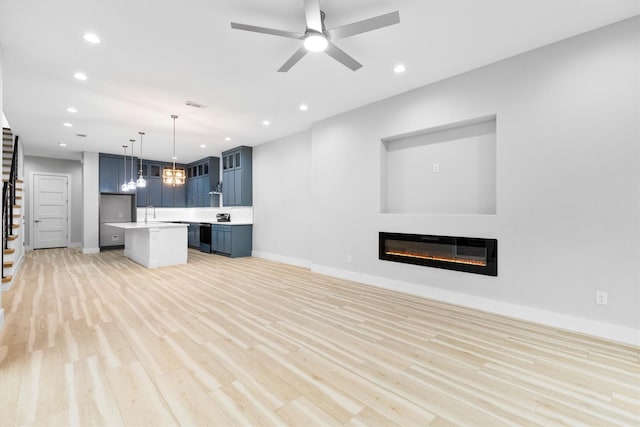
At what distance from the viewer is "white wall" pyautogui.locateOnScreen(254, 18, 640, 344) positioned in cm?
279

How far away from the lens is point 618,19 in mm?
2797

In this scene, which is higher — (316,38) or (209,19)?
(209,19)

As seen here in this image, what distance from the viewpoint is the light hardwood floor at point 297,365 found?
1.77 m

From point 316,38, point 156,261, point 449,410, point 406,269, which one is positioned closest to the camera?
point 449,410

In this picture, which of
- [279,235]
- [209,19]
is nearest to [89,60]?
[209,19]

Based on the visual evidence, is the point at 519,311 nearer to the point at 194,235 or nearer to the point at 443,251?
the point at 443,251

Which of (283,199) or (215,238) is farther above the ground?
(283,199)

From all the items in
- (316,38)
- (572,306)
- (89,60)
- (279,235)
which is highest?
(89,60)

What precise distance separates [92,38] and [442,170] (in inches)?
177

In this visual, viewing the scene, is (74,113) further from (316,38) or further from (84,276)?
(316,38)

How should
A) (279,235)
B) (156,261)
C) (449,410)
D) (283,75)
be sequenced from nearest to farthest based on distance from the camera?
(449,410) → (283,75) → (156,261) → (279,235)

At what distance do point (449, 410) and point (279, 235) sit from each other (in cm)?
564

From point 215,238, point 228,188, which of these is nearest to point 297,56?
point 228,188

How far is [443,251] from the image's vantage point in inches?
159
